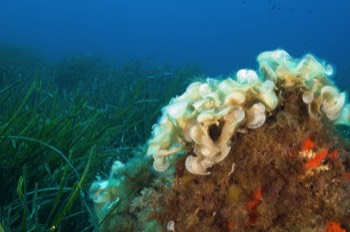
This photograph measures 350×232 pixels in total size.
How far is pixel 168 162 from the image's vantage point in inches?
75.4

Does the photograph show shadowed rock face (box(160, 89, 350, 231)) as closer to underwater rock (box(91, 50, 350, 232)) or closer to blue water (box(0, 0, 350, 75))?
underwater rock (box(91, 50, 350, 232))

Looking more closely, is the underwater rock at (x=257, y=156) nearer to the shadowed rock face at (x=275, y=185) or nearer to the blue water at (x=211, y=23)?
the shadowed rock face at (x=275, y=185)

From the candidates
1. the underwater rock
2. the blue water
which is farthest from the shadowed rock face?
the blue water

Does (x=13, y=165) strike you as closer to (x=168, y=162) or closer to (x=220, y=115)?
A: (x=168, y=162)

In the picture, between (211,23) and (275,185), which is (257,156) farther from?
(211,23)

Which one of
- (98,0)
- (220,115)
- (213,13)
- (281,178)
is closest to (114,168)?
(220,115)

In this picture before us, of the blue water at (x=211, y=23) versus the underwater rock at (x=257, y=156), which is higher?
the underwater rock at (x=257, y=156)

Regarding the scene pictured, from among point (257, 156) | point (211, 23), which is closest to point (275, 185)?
point (257, 156)

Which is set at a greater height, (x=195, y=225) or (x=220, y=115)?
(x=220, y=115)

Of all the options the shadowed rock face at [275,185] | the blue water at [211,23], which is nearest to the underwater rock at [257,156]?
the shadowed rock face at [275,185]

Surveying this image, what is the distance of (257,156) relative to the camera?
1.70 meters

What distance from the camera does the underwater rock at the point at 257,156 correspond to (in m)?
1.65

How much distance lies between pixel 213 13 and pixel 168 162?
571ft

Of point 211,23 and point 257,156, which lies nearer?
point 257,156
